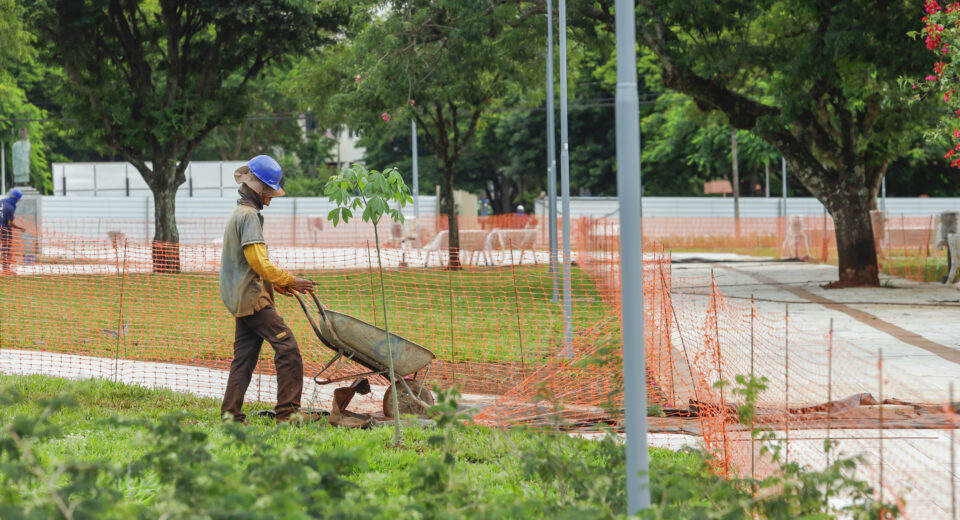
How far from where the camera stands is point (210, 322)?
13336mm

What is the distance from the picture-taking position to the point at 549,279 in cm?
2119

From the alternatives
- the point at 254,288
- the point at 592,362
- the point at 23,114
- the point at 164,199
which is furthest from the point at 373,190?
the point at 23,114

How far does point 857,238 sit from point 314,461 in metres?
17.1

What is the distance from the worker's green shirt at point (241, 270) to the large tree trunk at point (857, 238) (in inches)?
564

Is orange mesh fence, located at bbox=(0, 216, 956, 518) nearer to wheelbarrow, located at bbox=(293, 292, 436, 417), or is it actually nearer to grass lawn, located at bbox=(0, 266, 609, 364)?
grass lawn, located at bbox=(0, 266, 609, 364)

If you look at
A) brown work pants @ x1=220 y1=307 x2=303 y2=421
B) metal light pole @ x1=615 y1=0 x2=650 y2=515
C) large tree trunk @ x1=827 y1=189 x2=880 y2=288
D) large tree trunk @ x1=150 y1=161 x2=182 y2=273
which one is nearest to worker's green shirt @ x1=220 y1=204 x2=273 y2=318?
brown work pants @ x1=220 y1=307 x2=303 y2=421

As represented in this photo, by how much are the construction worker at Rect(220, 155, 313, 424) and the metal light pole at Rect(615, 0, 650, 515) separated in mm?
3149

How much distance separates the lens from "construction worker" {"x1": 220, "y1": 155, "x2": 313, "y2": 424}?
698 centimetres

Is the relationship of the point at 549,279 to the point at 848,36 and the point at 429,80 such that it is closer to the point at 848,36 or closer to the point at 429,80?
the point at 429,80

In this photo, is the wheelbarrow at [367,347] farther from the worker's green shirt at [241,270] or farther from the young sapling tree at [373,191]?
the young sapling tree at [373,191]

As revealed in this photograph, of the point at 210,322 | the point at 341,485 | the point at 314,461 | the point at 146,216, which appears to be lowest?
the point at 210,322

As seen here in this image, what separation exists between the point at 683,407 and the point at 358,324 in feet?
8.24

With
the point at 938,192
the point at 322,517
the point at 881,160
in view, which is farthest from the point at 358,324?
the point at 938,192

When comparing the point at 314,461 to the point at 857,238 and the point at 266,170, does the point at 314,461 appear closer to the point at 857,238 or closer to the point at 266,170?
the point at 266,170
